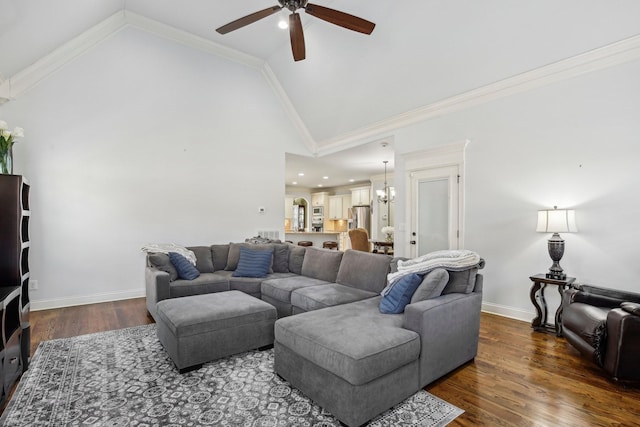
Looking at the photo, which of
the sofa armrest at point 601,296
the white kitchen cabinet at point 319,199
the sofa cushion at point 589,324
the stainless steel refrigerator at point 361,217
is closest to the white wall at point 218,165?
the sofa armrest at point 601,296

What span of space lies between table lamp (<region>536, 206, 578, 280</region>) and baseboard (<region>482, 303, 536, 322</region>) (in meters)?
0.62

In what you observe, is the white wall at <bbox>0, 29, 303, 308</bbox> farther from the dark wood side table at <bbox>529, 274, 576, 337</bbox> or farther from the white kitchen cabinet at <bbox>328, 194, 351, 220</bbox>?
the white kitchen cabinet at <bbox>328, 194, 351, 220</bbox>

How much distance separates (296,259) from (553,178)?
335 cm

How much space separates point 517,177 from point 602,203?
87 centimetres

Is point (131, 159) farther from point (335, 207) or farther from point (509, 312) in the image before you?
point (335, 207)

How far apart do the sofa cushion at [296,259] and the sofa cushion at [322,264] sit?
0.35 ft

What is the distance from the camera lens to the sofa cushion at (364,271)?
3.30m

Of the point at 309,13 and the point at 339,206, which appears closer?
the point at 309,13

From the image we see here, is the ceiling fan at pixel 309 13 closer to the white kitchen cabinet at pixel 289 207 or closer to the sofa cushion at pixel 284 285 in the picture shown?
the sofa cushion at pixel 284 285

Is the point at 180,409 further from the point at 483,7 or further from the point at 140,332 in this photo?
the point at 483,7

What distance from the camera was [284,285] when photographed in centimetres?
368

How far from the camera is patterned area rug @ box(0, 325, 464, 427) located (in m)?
1.90

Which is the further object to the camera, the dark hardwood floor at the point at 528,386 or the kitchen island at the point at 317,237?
the kitchen island at the point at 317,237

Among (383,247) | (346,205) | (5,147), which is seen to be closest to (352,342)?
(5,147)
